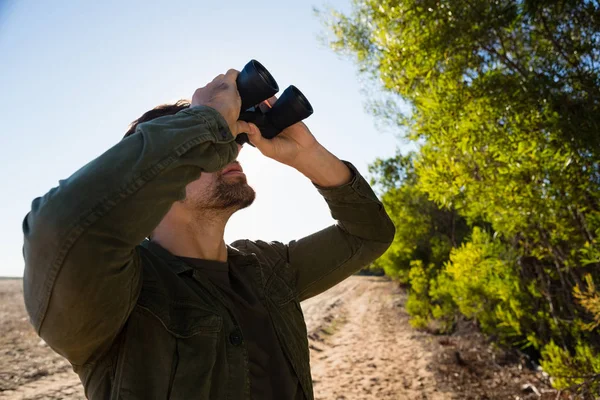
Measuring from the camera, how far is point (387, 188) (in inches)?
345

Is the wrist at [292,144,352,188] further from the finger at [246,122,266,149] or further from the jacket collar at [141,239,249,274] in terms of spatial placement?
the jacket collar at [141,239,249,274]

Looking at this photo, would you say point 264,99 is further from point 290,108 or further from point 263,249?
point 263,249

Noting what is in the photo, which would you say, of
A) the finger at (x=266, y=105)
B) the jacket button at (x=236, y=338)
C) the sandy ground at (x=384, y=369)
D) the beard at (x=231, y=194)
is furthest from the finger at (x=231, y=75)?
the sandy ground at (x=384, y=369)

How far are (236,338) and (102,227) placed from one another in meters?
0.59

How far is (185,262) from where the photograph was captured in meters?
1.44

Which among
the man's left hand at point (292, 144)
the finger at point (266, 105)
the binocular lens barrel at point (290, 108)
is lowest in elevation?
the man's left hand at point (292, 144)

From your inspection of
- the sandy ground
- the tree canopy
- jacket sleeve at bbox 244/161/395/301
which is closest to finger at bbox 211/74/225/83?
jacket sleeve at bbox 244/161/395/301

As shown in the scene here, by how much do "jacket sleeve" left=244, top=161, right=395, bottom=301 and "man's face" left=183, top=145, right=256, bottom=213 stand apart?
26 centimetres

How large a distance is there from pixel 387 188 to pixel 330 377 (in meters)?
4.02

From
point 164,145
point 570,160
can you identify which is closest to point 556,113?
point 570,160

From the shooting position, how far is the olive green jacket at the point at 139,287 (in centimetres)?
83

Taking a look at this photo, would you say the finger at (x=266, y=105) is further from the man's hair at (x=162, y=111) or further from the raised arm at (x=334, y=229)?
the man's hair at (x=162, y=111)

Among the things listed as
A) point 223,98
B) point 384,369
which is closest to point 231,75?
point 223,98

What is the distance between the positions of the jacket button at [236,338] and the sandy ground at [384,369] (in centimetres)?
381
